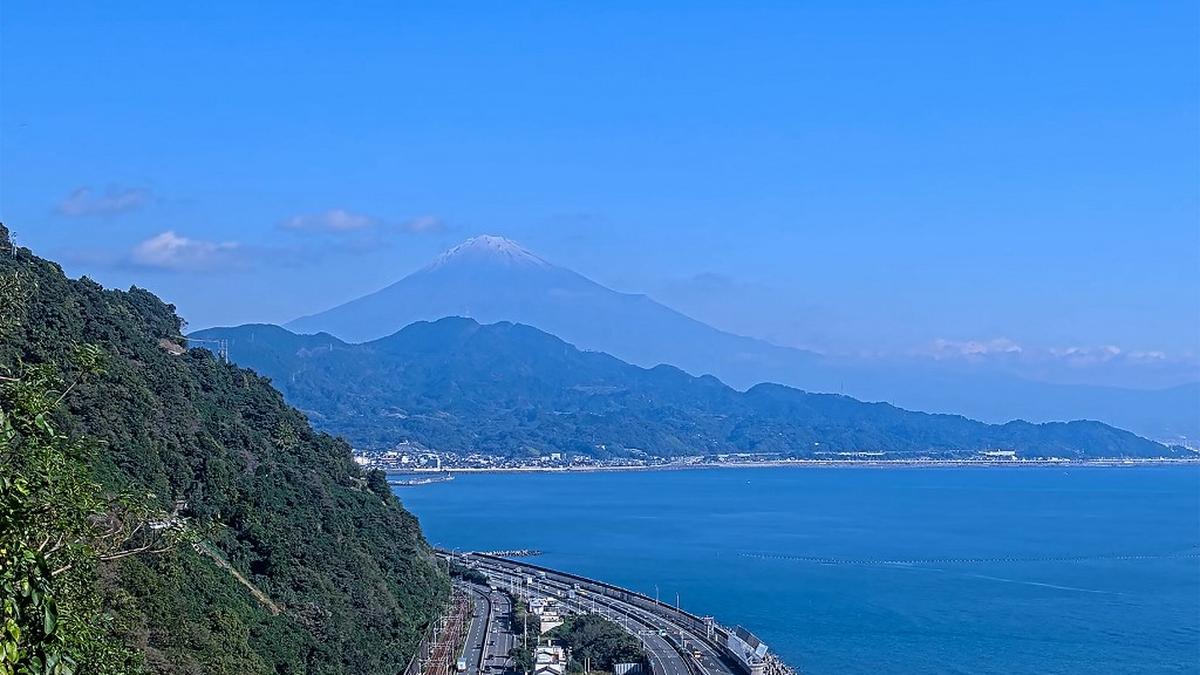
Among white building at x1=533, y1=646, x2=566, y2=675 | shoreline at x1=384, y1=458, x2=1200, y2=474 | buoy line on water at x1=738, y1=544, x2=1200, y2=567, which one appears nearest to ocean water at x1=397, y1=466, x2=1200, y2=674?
buoy line on water at x1=738, y1=544, x2=1200, y2=567

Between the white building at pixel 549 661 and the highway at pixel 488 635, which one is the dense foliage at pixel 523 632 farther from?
the white building at pixel 549 661

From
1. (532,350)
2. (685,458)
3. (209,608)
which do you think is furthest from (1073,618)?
(532,350)

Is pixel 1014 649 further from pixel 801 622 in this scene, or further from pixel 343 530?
pixel 343 530

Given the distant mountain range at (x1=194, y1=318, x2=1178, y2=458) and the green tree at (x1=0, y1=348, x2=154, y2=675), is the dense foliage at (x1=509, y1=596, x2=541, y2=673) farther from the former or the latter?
the distant mountain range at (x1=194, y1=318, x2=1178, y2=458)

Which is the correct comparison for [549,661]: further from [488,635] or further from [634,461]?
[634,461]

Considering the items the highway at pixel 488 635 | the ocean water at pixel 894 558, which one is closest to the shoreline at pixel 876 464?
the ocean water at pixel 894 558

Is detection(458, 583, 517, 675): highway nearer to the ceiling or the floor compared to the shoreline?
nearer to the floor
